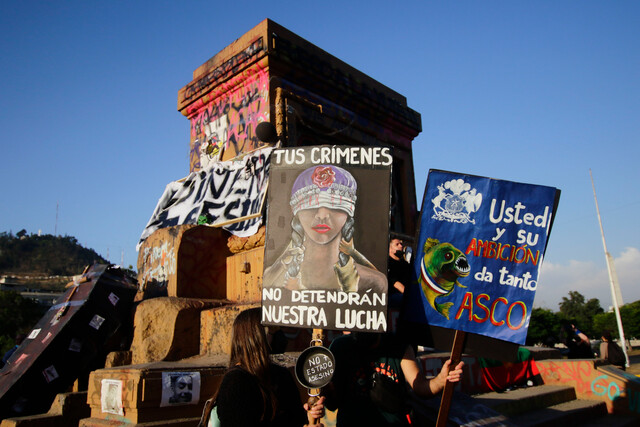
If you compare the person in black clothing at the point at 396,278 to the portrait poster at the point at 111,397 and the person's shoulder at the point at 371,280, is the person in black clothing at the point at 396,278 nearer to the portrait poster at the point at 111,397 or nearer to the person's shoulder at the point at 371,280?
the person's shoulder at the point at 371,280

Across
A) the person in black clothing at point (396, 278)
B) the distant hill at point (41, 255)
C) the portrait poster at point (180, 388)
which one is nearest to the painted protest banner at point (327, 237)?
the person in black clothing at point (396, 278)

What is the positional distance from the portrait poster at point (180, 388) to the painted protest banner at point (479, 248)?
2.28 m

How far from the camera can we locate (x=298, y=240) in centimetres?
394

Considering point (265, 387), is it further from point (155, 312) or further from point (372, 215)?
point (155, 312)

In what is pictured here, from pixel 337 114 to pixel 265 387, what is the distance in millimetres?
8436

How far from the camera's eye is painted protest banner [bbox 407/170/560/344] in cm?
382

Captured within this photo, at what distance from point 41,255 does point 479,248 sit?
146 metres

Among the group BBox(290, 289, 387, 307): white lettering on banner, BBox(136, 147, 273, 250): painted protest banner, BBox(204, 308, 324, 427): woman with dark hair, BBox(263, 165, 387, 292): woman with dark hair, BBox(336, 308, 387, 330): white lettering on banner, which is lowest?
BBox(204, 308, 324, 427): woman with dark hair

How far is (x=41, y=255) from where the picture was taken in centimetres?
13038

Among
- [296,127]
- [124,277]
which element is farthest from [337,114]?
[124,277]

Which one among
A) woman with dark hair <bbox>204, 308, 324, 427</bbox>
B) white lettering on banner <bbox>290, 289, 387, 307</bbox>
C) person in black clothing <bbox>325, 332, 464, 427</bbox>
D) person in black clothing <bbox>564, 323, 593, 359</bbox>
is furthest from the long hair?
person in black clothing <bbox>564, 323, 593, 359</bbox>

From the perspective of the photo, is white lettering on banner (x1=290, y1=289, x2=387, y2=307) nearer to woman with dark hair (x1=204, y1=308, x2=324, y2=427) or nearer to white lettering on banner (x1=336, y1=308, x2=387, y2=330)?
white lettering on banner (x1=336, y1=308, x2=387, y2=330)

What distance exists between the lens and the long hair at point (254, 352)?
9.05 feet

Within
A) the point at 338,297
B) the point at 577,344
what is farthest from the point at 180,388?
the point at 577,344
